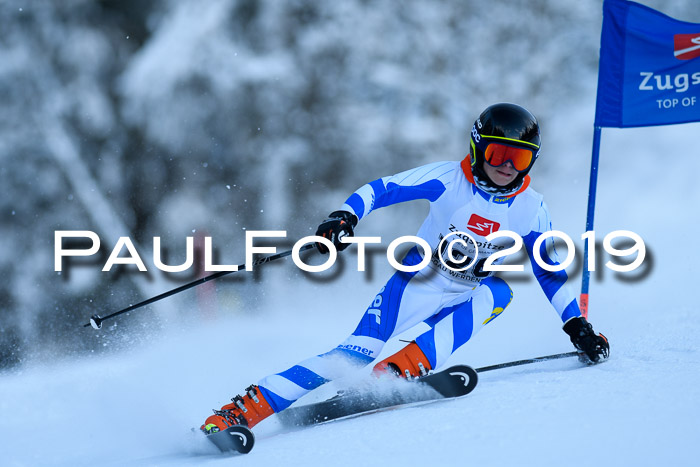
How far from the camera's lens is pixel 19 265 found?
42.2 feet

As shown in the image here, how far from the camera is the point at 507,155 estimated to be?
3.07 meters

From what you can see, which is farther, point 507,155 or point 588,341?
point 588,341

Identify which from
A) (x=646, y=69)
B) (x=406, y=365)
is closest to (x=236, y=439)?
(x=406, y=365)

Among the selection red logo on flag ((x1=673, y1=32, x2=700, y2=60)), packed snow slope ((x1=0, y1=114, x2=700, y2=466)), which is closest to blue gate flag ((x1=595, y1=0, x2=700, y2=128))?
red logo on flag ((x1=673, y1=32, x2=700, y2=60))

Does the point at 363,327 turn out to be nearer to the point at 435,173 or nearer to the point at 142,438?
the point at 435,173

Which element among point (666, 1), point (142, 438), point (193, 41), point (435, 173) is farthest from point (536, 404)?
point (666, 1)

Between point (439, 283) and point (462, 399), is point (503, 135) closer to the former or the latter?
point (439, 283)

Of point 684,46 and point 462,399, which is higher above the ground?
point 684,46

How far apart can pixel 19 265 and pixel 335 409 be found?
11.3 m

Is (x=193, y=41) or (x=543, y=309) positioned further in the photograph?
(x=193, y=41)

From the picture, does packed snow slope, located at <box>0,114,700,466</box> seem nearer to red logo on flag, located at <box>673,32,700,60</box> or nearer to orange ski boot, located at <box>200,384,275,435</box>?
orange ski boot, located at <box>200,384,275,435</box>

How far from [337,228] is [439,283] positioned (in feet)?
2.17

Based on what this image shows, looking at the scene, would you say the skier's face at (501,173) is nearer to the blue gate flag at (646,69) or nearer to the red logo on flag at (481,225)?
the red logo on flag at (481,225)

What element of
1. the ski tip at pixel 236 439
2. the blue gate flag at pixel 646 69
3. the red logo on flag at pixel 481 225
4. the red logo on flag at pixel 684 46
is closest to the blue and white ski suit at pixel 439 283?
the red logo on flag at pixel 481 225
